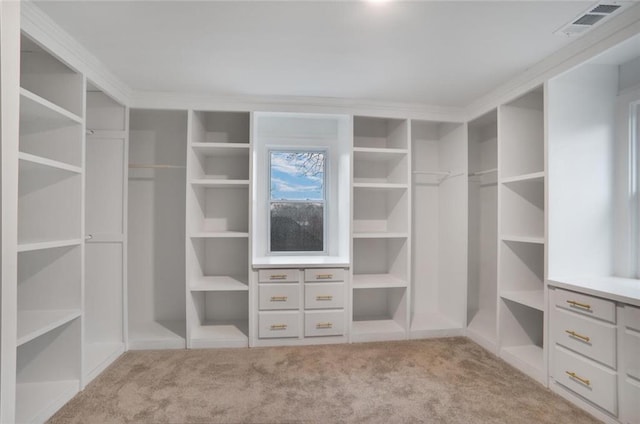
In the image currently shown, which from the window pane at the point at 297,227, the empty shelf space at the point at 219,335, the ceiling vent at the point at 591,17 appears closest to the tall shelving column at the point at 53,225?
the empty shelf space at the point at 219,335

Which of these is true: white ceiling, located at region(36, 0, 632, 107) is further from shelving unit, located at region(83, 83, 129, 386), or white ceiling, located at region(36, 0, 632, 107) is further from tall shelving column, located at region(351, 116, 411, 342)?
tall shelving column, located at region(351, 116, 411, 342)

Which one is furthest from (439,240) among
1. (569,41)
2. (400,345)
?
(569,41)

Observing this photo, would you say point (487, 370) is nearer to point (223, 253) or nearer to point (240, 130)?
point (223, 253)

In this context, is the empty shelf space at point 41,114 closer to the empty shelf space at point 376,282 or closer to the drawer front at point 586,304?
the empty shelf space at point 376,282

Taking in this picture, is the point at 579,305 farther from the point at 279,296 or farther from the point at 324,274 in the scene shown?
the point at 279,296

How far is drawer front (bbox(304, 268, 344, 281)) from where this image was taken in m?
3.22

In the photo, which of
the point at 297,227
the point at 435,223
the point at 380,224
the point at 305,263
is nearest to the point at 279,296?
the point at 305,263

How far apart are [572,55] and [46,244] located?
3559mm

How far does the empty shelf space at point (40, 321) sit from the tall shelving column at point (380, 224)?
2.36m

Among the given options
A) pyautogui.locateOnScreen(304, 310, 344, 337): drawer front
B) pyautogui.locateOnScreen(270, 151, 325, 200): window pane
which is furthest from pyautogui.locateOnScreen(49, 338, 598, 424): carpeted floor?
pyautogui.locateOnScreen(270, 151, 325, 200): window pane

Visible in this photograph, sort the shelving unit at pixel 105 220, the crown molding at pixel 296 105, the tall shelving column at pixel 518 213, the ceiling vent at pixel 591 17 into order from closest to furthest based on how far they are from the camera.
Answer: the ceiling vent at pixel 591 17 < the tall shelving column at pixel 518 213 < the shelving unit at pixel 105 220 < the crown molding at pixel 296 105

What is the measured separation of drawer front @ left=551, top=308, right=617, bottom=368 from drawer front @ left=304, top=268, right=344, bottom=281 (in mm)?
1726

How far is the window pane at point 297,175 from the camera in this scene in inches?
152

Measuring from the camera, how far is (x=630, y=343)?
190 centimetres
